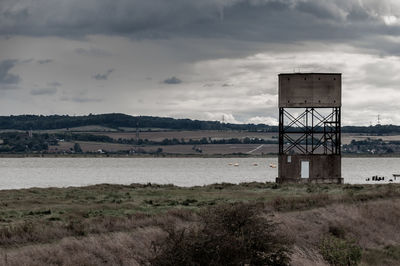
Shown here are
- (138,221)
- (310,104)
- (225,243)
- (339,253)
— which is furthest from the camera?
(310,104)

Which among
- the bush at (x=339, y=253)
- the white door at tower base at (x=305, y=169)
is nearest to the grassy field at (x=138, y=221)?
the bush at (x=339, y=253)

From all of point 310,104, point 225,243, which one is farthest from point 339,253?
point 310,104

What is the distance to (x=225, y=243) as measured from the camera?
59.7 ft

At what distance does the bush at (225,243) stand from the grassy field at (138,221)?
1983mm

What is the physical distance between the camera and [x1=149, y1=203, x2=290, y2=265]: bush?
1730 centimetres

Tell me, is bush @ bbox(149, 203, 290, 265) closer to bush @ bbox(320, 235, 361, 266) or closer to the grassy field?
the grassy field

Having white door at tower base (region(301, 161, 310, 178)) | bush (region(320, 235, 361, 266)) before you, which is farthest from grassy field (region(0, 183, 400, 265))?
Answer: white door at tower base (region(301, 161, 310, 178))

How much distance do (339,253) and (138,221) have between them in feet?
28.7

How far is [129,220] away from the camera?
96.2ft

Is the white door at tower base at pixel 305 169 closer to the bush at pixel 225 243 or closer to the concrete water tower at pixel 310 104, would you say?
the concrete water tower at pixel 310 104

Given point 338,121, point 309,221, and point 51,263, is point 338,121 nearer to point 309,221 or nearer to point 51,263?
point 309,221

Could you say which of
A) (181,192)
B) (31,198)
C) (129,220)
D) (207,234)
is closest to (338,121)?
(181,192)

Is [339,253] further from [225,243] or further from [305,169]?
[305,169]

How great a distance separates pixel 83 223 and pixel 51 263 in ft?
23.5
